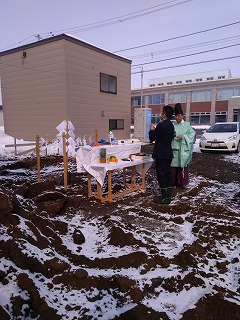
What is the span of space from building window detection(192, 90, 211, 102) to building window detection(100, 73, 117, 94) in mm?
28332

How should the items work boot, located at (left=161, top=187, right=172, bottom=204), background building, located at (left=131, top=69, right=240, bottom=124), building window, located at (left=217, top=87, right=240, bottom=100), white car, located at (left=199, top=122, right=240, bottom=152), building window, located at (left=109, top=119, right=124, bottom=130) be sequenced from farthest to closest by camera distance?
building window, located at (left=217, top=87, right=240, bottom=100), background building, located at (left=131, top=69, right=240, bottom=124), building window, located at (left=109, top=119, right=124, bottom=130), white car, located at (left=199, top=122, right=240, bottom=152), work boot, located at (left=161, top=187, right=172, bottom=204)

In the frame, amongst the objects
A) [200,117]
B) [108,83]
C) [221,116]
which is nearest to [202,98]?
[200,117]

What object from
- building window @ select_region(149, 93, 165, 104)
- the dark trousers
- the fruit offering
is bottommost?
the dark trousers

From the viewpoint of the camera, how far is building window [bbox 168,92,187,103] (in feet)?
136

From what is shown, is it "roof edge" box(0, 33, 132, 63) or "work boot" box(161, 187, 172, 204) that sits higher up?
"roof edge" box(0, 33, 132, 63)

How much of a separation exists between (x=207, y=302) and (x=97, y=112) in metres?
13.3

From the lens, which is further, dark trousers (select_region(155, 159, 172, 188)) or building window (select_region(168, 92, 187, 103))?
building window (select_region(168, 92, 187, 103))

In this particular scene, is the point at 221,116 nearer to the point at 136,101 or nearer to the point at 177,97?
the point at 177,97

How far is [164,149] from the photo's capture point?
4867 mm

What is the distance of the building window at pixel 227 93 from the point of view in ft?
123

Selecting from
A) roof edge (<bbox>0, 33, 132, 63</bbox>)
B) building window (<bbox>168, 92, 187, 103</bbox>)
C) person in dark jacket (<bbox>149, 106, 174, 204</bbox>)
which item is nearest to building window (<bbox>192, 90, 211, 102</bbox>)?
building window (<bbox>168, 92, 187, 103</bbox>)

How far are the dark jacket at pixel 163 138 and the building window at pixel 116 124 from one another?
1104 centimetres

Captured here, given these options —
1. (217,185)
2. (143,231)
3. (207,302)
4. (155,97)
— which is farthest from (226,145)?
(155,97)

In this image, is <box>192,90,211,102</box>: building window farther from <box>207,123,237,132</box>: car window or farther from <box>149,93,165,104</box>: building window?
<box>207,123,237,132</box>: car window
